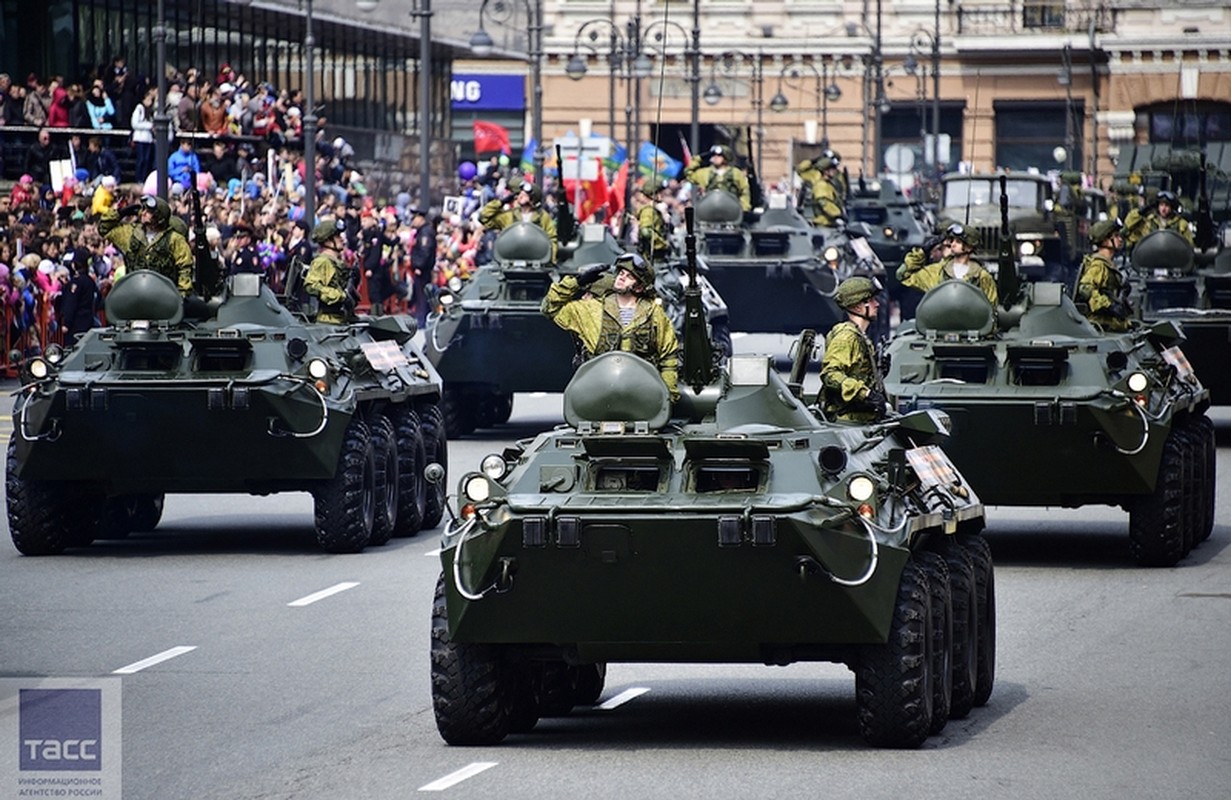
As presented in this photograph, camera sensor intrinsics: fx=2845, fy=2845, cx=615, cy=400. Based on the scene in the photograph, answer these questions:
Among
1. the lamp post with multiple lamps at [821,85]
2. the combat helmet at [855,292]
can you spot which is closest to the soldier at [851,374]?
the combat helmet at [855,292]

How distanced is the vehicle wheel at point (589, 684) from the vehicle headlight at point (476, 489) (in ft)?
4.76

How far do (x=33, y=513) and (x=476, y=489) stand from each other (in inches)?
328

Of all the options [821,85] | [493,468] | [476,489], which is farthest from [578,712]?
[821,85]

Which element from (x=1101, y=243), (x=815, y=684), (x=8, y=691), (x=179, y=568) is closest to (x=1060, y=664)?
(x=815, y=684)

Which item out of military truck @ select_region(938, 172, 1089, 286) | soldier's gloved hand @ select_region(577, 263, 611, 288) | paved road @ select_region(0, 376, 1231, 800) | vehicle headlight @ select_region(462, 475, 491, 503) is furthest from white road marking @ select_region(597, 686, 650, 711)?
military truck @ select_region(938, 172, 1089, 286)

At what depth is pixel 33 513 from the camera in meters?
19.3

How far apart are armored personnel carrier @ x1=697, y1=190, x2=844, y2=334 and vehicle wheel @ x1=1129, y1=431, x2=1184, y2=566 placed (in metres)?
15.9

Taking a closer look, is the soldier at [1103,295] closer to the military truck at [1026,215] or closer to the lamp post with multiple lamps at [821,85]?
the military truck at [1026,215]

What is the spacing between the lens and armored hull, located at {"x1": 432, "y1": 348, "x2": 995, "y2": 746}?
1148 centimetres

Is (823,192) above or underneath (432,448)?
above

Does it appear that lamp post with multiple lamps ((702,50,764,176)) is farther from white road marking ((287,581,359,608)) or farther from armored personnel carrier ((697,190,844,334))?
white road marking ((287,581,359,608))

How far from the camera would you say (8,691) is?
44.6 ft

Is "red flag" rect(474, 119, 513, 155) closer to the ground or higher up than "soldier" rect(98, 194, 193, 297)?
higher up

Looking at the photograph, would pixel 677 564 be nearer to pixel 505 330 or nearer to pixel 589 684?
pixel 589 684
